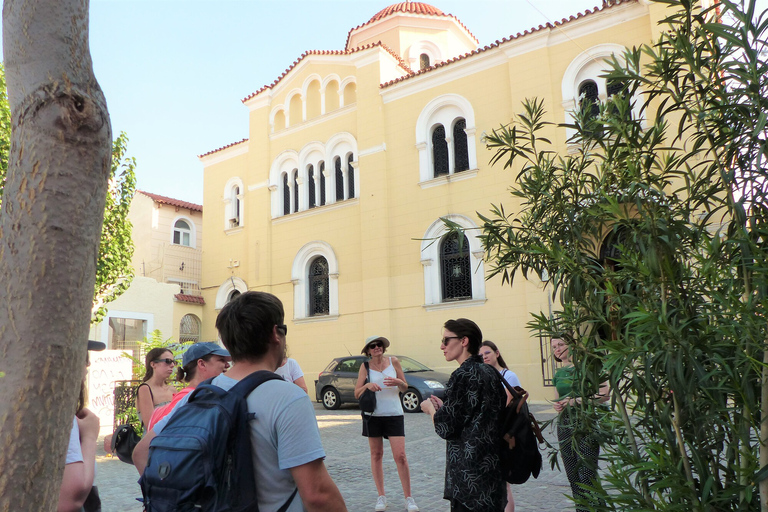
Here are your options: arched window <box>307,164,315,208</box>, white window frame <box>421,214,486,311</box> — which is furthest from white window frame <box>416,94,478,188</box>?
arched window <box>307,164,315,208</box>

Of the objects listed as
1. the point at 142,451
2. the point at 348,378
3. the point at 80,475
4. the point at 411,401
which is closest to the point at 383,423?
the point at 142,451

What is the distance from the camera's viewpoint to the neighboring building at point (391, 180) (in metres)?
→ 17.5

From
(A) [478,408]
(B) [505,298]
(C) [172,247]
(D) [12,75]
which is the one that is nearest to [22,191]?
(D) [12,75]

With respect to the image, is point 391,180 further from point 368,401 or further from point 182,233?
point 368,401

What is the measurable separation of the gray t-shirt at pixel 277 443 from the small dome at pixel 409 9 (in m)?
25.2

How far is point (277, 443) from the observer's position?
215 cm

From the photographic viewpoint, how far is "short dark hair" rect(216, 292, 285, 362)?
92.7 inches

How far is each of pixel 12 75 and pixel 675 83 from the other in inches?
123

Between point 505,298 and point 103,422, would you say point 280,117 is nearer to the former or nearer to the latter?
point 505,298

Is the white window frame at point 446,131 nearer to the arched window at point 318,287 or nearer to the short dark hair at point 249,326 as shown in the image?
the arched window at point 318,287

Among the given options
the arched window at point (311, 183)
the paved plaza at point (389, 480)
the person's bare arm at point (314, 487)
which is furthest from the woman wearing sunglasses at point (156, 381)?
the arched window at point (311, 183)

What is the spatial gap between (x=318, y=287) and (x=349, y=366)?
17.1ft

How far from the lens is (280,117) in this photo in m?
24.4

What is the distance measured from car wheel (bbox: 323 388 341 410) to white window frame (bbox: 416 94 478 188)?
7240 mm
